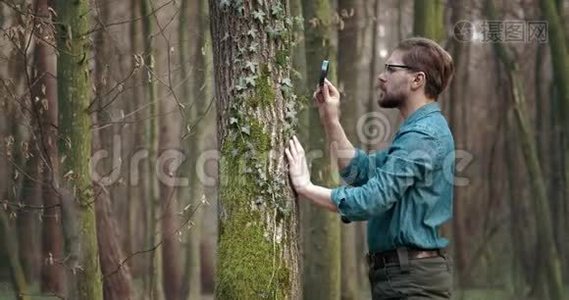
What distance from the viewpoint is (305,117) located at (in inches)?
292

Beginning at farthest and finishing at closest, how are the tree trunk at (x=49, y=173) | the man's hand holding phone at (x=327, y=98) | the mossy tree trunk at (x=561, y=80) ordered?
the mossy tree trunk at (x=561, y=80)
the tree trunk at (x=49, y=173)
the man's hand holding phone at (x=327, y=98)

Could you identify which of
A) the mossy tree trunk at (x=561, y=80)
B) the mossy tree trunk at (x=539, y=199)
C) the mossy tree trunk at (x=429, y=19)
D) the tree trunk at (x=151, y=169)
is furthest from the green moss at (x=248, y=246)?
the mossy tree trunk at (x=561, y=80)

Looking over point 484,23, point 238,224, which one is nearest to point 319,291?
point 484,23

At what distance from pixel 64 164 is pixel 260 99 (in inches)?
126

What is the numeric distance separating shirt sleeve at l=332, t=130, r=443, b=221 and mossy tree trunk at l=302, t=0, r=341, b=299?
12.7 ft

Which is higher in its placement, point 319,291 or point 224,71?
point 224,71

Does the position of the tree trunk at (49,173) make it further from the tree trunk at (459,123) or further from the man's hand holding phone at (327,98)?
the man's hand holding phone at (327,98)

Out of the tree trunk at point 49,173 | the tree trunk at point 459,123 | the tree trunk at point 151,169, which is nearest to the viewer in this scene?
the tree trunk at point 49,173

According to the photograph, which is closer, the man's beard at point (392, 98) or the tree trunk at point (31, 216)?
the man's beard at point (392, 98)

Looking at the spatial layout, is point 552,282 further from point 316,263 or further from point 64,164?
point 64,164

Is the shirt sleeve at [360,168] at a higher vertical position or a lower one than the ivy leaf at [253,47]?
lower

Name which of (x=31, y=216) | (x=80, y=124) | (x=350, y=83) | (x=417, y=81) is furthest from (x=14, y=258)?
(x=417, y=81)

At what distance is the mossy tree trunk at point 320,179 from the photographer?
7.39 metres

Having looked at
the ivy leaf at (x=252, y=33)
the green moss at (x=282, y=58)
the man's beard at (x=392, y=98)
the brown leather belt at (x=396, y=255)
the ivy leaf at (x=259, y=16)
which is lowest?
the brown leather belt at (x=396, y=255)
